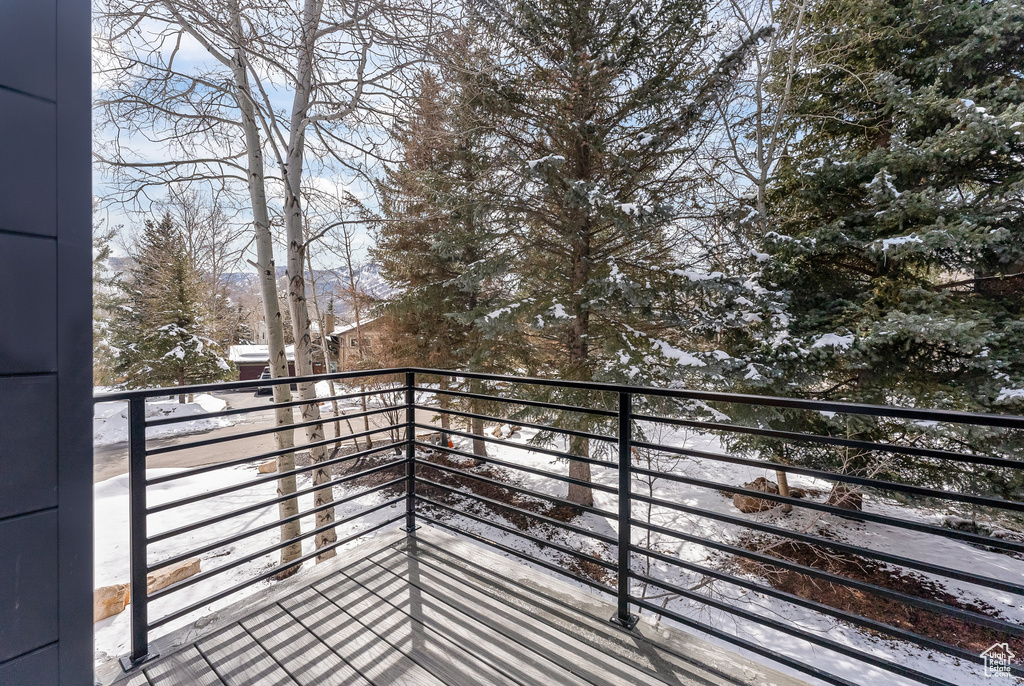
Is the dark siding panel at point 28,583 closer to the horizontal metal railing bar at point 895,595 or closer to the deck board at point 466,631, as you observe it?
the deck board at point 466,631

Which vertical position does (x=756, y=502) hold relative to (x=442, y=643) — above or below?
below

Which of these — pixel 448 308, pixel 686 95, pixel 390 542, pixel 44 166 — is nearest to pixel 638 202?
pixel 686 95

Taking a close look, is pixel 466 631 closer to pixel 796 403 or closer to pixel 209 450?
pixel 796 403

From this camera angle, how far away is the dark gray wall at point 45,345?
84 centimetres

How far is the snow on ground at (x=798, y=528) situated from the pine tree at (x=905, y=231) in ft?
4.54

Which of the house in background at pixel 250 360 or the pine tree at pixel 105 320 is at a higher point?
the pine tree at pixel 105 320

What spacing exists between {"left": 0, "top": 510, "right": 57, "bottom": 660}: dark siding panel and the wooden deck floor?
911 millimetres

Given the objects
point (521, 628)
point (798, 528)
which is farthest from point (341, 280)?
point (798, 528)

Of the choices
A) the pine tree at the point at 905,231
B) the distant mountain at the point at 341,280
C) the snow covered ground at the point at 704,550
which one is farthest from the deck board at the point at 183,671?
the distant mountain at the point at 341,280

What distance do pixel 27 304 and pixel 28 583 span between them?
598 mm

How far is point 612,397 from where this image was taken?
5.73m

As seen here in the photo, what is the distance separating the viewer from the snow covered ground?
13.9 feet

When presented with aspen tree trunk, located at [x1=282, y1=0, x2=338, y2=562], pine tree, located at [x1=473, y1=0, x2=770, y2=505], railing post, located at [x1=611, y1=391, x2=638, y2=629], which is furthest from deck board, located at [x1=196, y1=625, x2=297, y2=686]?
pine tree, located at [x1=473, y1=0, x2=770, y2=505]

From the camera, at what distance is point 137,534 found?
5.18 ft
